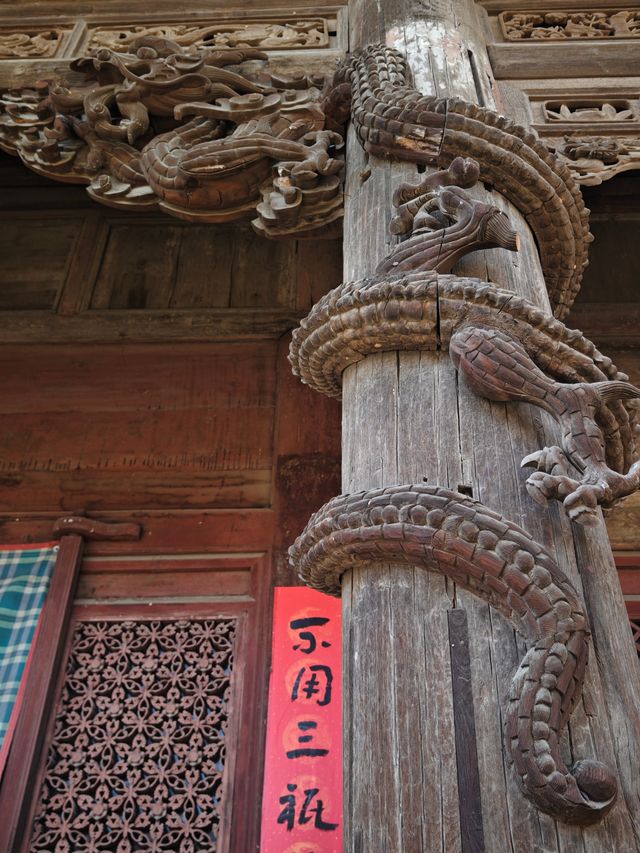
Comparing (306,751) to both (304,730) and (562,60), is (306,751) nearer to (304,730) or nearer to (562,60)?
(304,730)

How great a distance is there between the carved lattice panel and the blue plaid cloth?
17cm

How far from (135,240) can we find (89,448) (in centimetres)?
129

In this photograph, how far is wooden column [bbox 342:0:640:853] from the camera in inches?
41.3

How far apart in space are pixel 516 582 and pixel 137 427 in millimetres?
2373

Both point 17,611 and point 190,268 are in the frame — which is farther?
point 190,268

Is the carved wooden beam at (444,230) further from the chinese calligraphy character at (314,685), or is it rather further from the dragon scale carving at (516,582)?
the chinese calligraphy character at (314,685)

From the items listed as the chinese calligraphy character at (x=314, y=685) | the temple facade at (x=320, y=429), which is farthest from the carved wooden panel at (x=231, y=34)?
the chinese calligraphy character at (x=314, y=685)

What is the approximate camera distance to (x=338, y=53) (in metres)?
2.92

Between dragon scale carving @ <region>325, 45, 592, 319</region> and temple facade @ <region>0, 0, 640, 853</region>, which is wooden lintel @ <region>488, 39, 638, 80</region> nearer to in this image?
temple facade @ <region>0, 0, 640, 853</region>

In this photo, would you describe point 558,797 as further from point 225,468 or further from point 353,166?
point 225,468

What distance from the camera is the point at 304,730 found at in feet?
7.97

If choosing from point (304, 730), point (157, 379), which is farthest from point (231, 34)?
point (304, 730)

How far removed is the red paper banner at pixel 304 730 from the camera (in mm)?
2273

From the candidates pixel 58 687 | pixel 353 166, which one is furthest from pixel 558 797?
pixel 58 687
